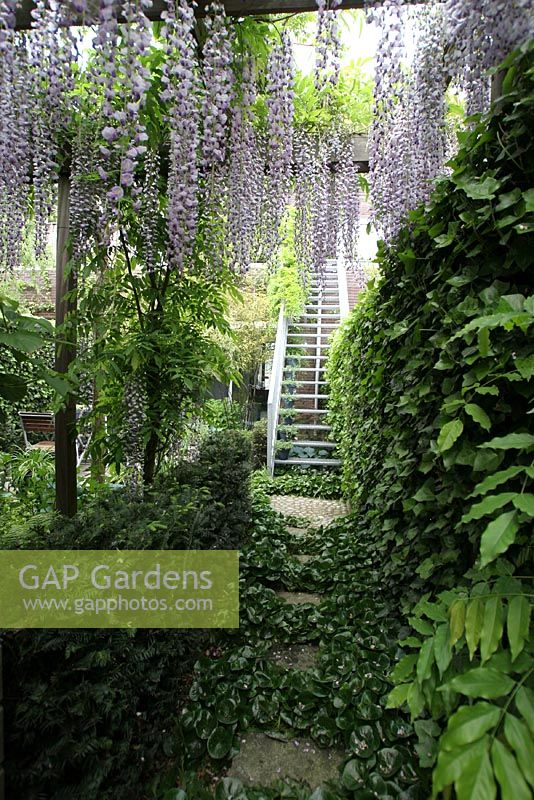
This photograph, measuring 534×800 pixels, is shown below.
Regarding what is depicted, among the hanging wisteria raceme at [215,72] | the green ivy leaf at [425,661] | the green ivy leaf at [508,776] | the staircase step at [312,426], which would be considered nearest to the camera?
the green ivy leaf at [508,776]

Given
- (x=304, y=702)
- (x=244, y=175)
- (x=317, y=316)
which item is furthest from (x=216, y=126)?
(x=317, y=316)

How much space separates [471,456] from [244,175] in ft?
6.07

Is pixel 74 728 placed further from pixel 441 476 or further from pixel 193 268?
pixel 193 268

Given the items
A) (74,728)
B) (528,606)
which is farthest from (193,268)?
(528,606)

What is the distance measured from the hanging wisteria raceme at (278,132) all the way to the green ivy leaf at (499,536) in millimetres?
2008

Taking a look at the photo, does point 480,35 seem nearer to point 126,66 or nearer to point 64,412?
point 126,66

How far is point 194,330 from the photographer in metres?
2.91

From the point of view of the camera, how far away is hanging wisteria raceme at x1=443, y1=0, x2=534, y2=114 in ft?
4.49

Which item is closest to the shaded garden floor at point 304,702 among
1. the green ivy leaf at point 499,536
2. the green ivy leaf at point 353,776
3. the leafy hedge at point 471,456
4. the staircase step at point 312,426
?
the green ivy leaf at point 353,776

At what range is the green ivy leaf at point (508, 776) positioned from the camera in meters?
0.65

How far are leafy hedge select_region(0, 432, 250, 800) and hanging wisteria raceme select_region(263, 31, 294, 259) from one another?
1.79 m

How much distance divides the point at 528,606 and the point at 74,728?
44.8 inches

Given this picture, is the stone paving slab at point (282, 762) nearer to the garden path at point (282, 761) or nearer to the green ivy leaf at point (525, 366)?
the garden path at point (282, 761)

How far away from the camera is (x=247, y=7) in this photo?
1.63 m
